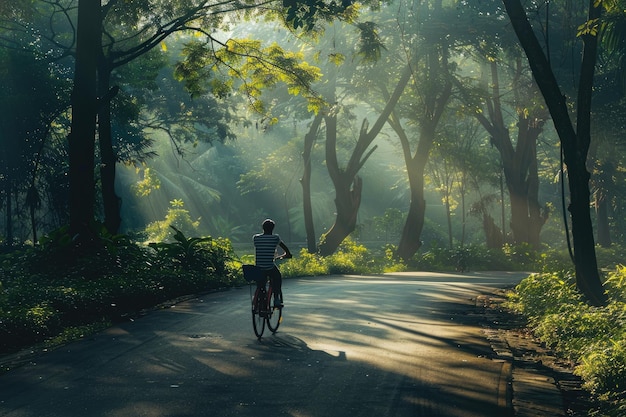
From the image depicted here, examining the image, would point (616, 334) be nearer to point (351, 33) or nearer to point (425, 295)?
point (425, 295)

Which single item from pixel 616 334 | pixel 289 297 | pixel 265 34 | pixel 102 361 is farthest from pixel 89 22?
pixel 265 34

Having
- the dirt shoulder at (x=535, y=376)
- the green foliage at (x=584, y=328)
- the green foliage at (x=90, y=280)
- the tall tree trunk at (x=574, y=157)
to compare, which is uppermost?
the tall tree trunk at (x=574, y=157)

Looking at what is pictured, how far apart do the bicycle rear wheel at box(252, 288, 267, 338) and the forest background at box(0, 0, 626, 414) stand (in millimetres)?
3191

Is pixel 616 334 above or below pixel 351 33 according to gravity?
below

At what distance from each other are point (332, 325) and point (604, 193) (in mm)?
42630

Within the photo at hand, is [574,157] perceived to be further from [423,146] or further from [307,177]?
[307,177]

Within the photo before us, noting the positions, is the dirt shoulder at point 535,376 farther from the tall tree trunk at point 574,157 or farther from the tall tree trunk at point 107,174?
the tall tree trunk at point 107,174

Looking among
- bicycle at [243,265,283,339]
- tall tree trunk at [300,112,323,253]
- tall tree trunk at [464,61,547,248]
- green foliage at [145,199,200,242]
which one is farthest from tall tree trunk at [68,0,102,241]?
green foliage at [145,199,200,242]

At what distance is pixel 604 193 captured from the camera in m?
53.7

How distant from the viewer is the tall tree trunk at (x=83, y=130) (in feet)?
67.3

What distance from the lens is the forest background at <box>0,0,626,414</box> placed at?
2019cm

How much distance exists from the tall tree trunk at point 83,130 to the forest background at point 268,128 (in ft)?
0.15

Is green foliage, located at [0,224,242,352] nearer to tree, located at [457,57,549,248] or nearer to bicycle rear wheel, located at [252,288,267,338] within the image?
bicycle rear wheel, located at [252,288,267,338]

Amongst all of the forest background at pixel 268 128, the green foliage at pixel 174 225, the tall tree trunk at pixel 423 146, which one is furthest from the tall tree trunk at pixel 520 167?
the green foliage at pixel 174 225
